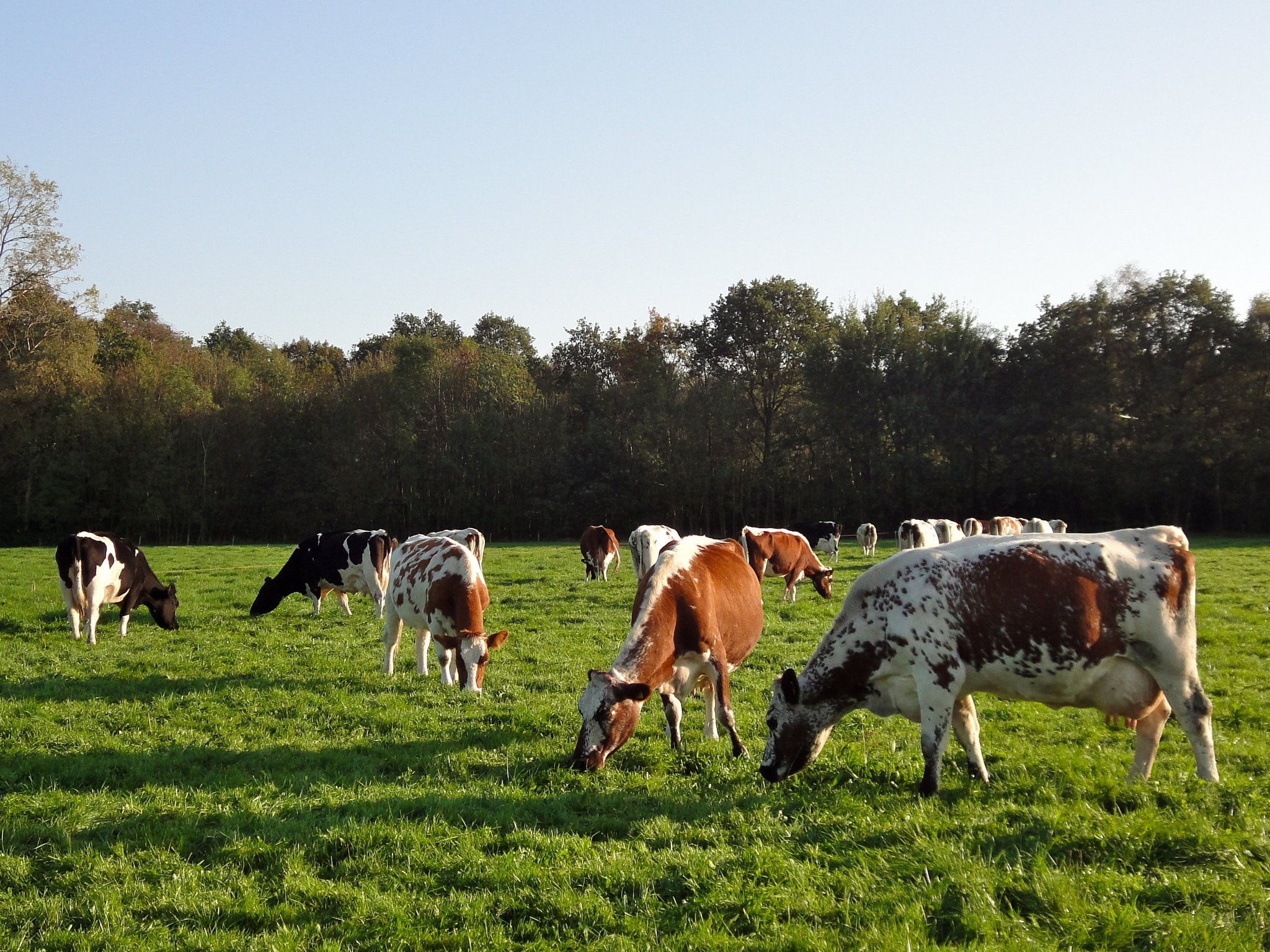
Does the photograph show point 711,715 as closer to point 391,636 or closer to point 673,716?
point 673,716

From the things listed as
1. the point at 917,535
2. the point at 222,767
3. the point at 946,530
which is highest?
the point at 946,530

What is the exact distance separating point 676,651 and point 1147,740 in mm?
3738

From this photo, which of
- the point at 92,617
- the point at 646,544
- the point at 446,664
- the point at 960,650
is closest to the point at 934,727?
the point at 960,650

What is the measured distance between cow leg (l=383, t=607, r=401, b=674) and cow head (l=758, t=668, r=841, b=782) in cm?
639

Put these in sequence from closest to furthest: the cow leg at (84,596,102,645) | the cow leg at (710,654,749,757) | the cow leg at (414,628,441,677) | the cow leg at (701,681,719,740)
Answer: the cow leg at (710,654,749,757) < the cow leg at (701,681,719,740) < the cow leg at (414,628,441,677) < the cow leg at (84,596,102,645)

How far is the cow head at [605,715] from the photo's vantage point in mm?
7266

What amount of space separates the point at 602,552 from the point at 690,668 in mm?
17492

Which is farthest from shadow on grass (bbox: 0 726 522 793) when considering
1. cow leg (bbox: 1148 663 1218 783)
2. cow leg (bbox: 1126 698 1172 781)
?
cow leg (bbox: 1148 663 1218 783)

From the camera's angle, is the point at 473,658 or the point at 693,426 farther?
the point at 693,426

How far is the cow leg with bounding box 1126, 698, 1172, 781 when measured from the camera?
266 inches

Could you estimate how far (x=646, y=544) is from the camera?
21750 mm

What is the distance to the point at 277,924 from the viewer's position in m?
4.82

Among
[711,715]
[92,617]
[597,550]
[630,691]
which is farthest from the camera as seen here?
[597,550]

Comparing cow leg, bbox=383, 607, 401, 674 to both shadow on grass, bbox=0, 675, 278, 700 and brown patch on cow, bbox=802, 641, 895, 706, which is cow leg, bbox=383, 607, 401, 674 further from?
brown patch on cow, bbox=802, 641, 895, 706
